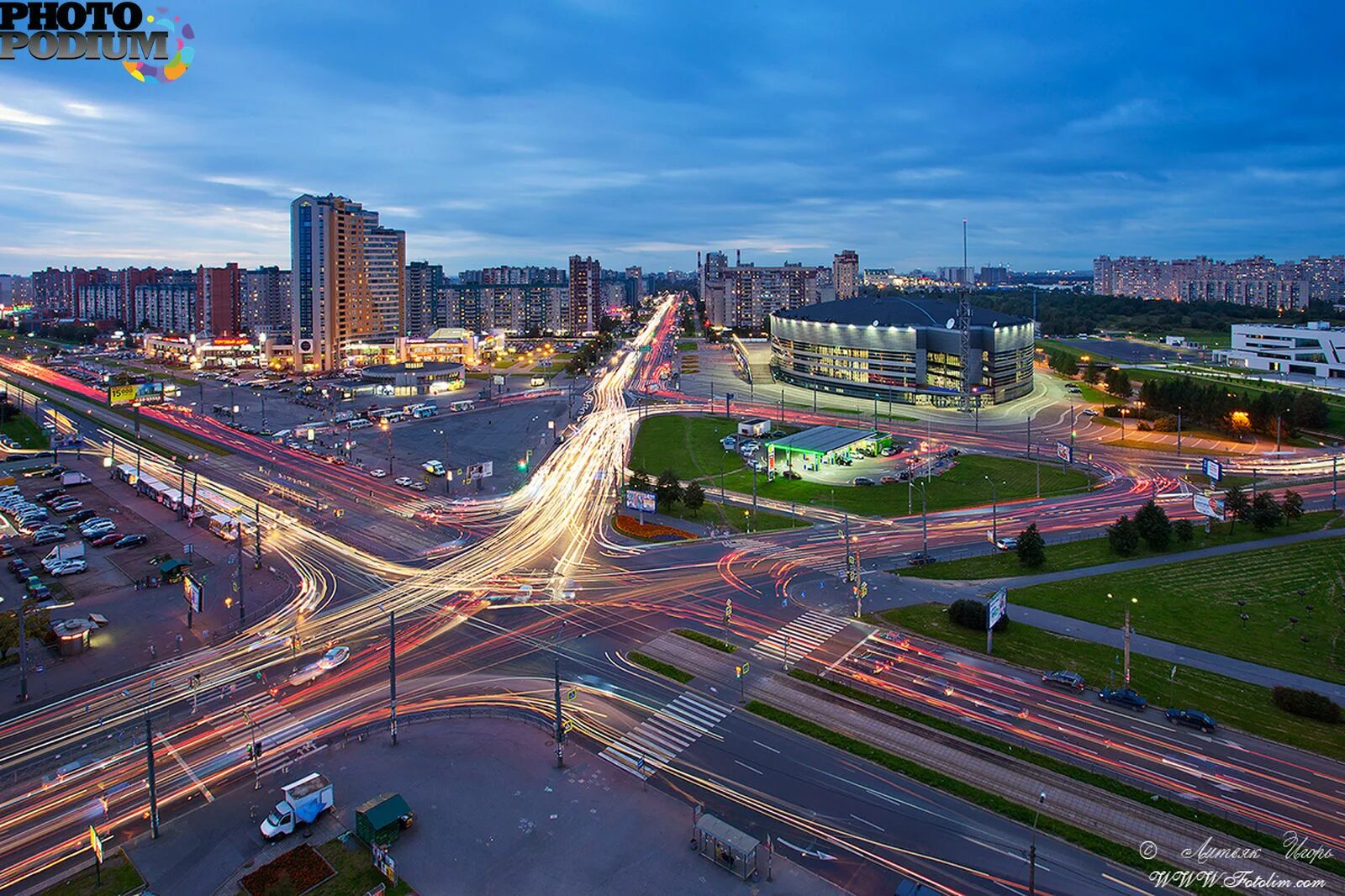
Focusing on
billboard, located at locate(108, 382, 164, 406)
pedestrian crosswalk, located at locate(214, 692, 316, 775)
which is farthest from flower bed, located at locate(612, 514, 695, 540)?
billboard, located at locate(108, 382, 164, 406)

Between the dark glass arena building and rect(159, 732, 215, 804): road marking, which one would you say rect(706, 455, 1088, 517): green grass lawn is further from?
rect(159, 732, 215, 804): road marking

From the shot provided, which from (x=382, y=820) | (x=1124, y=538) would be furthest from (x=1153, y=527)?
(x=382, y=820)

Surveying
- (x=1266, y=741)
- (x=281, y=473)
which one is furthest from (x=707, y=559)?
(x=281, y=473)

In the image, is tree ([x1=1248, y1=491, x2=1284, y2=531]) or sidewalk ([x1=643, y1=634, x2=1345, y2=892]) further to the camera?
tree ([x1=1248, y1=491, x2=1284, y2=531])

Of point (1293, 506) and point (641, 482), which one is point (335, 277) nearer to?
point (641, 482)

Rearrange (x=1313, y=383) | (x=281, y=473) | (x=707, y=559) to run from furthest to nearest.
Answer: (x=1313, y=383), (x=281, y=473), (x=707, y=559)

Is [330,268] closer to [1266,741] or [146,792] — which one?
[146,792]

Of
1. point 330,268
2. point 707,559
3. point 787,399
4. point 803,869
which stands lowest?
point 803,869
